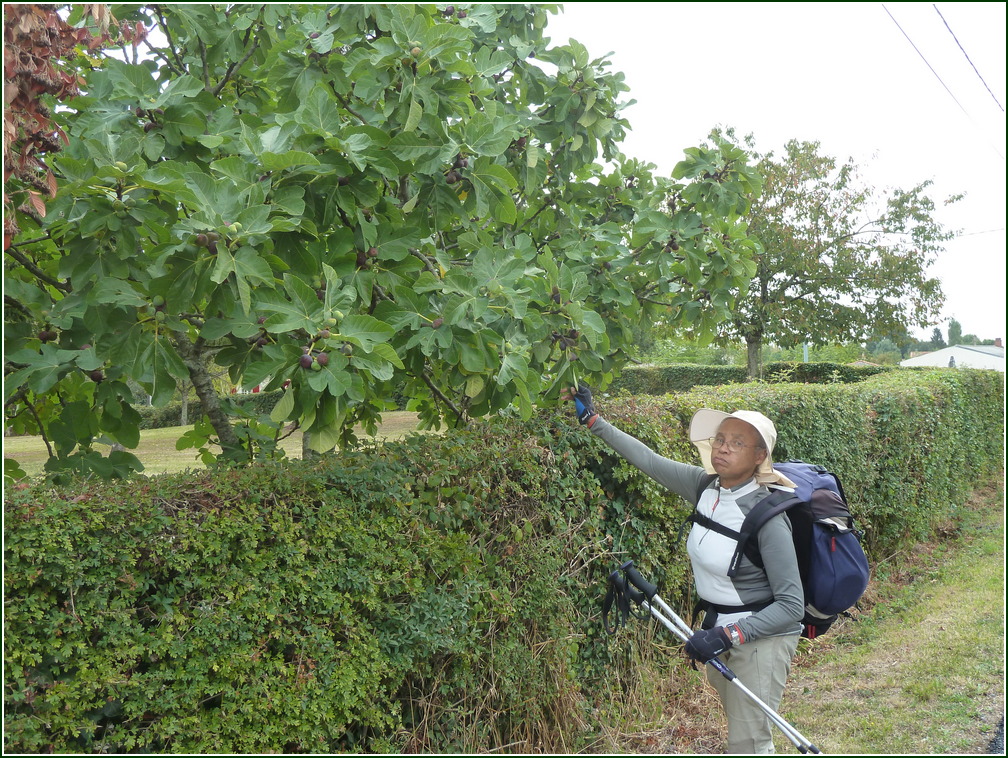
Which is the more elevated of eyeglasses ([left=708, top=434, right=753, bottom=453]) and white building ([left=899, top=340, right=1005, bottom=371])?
white building ([left=899, top=340, right=1005, bottom=371])

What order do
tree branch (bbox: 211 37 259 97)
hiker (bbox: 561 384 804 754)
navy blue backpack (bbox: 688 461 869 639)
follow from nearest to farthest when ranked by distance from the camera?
hiker (bbox: 561 384 804 754)
navy blue backpack (bbox: 688 461 869 639)
tree branch (bbox: 211 37 259 97)

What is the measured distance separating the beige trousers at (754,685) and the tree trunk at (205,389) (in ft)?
9.53

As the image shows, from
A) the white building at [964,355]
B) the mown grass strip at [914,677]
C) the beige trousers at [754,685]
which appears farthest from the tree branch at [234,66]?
the white building at [964,355]

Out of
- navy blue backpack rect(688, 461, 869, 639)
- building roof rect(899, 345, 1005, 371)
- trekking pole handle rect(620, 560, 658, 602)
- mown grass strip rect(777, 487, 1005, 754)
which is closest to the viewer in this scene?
navy blue backpack rect(688, 461, 869, 639)

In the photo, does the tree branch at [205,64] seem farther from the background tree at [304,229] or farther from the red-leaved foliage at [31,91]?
the red-leaved foliage at [31,91]

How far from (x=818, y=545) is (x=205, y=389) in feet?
11.0

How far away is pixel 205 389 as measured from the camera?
459 centimetres

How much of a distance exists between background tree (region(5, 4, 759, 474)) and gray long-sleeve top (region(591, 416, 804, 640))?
1055 millimetres

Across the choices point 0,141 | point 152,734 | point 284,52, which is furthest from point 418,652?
point 284,52

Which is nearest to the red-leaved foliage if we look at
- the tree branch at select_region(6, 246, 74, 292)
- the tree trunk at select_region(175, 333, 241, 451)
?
the tree branch at select_region(6, 246, 74, 292)

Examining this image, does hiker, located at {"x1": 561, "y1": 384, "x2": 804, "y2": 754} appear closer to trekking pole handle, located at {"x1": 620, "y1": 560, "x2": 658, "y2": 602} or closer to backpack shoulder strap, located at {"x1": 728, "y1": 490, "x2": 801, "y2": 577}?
backpack shoulder strap, located at {"x1": 728, "y1": 490, "x2": 801, "y2": 577}

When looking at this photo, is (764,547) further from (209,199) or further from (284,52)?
(284,52)

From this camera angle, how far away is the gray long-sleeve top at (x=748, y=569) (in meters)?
3.51

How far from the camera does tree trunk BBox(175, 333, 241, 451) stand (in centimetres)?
450
